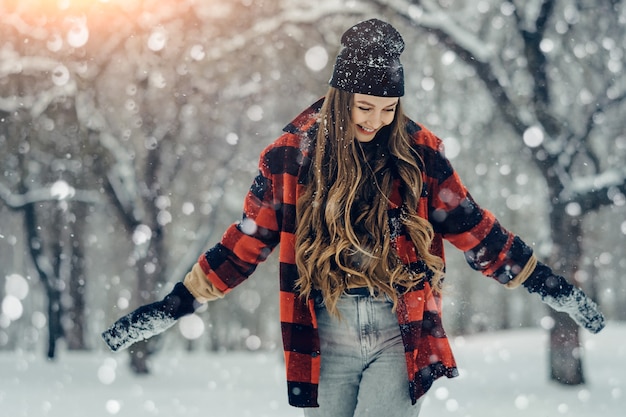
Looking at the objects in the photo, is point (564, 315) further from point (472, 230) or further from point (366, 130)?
point (366, 130)

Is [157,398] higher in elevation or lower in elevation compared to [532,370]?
lower

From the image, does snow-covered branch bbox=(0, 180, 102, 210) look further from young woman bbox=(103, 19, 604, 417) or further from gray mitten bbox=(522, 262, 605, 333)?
Result: gray mitten bbox=(522, 262, 605, 333)

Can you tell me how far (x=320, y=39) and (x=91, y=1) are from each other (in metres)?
3.05

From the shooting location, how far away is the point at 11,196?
441 inches

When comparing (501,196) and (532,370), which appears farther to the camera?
(501,196)

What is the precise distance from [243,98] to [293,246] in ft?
26.6

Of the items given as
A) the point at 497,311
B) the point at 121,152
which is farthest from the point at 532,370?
the point at 497,311

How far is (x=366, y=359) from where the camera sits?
228 centimetres

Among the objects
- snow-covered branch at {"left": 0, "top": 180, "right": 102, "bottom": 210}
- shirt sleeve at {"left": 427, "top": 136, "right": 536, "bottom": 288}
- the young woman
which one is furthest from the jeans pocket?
snow-covered branch at {"left": 0, "top": 180, "right": 102, "bottom": 210}

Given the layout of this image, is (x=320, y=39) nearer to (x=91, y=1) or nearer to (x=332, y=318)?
(x=91, y=1)

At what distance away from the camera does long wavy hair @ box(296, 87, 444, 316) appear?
2.24 m

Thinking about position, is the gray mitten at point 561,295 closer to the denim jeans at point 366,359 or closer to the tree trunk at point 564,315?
the denim jeans at point 366,359

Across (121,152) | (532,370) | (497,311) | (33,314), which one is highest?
(121,152)

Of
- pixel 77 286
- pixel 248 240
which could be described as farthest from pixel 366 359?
pixel 77 286
